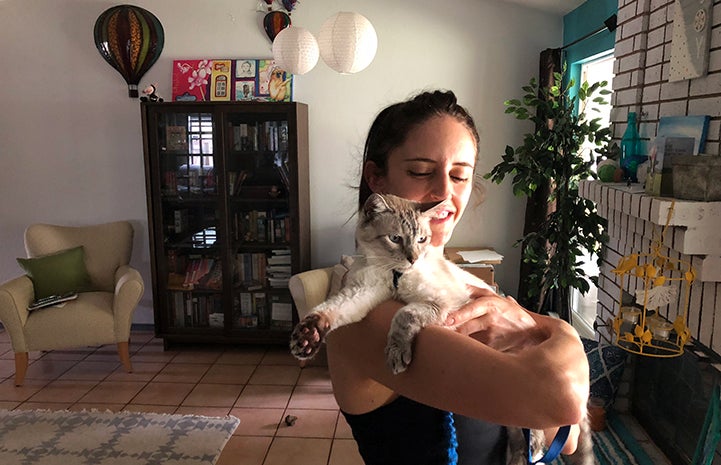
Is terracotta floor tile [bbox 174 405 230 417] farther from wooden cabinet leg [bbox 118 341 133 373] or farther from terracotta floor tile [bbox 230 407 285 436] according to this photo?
wooden cabinet leg [bbox 118 341 133 373]

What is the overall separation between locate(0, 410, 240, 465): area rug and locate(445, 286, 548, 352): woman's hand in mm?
2193

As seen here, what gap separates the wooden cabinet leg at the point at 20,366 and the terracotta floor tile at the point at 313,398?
1843 mm

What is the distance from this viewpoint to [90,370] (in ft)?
12.3

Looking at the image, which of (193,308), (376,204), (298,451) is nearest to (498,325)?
(376,204)

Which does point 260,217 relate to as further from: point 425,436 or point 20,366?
point 425,436

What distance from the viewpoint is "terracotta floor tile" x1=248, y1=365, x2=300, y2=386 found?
356 centimetres

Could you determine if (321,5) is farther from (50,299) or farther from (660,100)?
(50,299)

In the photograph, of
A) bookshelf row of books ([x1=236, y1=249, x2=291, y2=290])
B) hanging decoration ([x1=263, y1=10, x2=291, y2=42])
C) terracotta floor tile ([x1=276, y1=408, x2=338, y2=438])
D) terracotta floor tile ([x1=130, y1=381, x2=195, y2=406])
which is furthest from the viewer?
bookshelf row of books ([x1=236, y1=249, x2=291, y2=290])

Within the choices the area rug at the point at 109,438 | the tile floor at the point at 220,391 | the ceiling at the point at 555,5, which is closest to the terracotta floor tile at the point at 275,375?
the tile floor at the point at 220,391

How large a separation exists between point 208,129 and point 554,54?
8.37 feet

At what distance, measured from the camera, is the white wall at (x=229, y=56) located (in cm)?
390

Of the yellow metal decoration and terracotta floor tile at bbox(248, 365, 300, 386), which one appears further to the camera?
terracotta floor tile at bbox(248, 365, 300, 386)

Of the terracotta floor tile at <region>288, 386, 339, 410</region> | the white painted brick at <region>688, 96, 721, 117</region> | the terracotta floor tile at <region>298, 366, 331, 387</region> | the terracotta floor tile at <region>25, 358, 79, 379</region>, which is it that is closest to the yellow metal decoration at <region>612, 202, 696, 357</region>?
the white painted brick at <region>688, 96, 721, 117</region>

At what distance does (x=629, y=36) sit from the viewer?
7.91 ft
